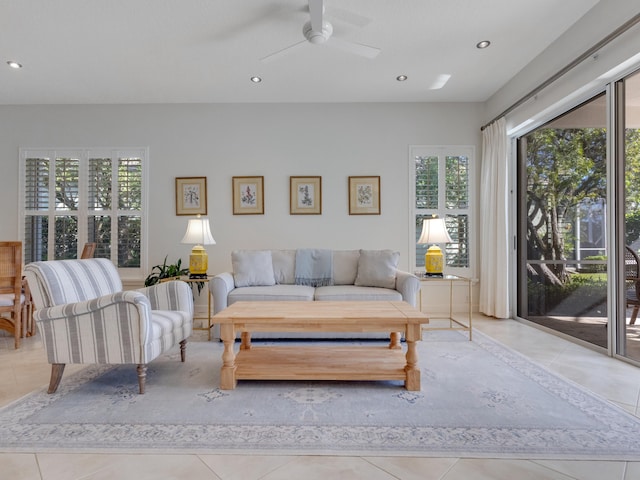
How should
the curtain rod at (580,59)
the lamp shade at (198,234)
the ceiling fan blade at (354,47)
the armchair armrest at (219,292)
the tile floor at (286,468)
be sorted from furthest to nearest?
the lamp shade at (198,234) < the armchair armrest at (219,292) < the ceiling fan blade at (354,47) < the curtain rod at (580,59) < the tile floor at (286,468)

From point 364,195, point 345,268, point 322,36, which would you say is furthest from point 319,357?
point 364,195

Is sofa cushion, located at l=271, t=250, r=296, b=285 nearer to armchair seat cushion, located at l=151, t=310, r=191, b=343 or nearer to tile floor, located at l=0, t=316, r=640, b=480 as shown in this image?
A: armchair seat cushion, located at l=151, t=310, r=191, b=343

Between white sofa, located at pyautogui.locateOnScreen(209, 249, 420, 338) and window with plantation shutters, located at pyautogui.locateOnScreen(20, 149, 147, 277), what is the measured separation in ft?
6.22

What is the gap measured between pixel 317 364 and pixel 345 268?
67.0 inches

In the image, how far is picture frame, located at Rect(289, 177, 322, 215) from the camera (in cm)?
455

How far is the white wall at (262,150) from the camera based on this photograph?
15.0ft

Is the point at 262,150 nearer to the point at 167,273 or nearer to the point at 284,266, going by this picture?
the point at 284,266

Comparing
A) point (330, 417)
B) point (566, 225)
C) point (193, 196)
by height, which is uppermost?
point (193, 196)

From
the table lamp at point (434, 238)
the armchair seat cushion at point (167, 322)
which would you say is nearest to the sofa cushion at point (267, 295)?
the armchair seat cushion at point (167, 322)

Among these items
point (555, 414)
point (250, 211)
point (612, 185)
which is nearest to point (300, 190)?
point (250, 211)

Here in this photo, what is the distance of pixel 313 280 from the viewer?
3859 mm

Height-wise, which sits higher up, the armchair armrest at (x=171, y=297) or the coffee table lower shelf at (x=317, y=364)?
the armchair armrest at (x=171, y=297)

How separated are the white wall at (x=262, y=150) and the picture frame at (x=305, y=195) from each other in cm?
7

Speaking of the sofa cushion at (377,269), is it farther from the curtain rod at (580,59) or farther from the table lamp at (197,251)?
the curtain rod at (580,59)
